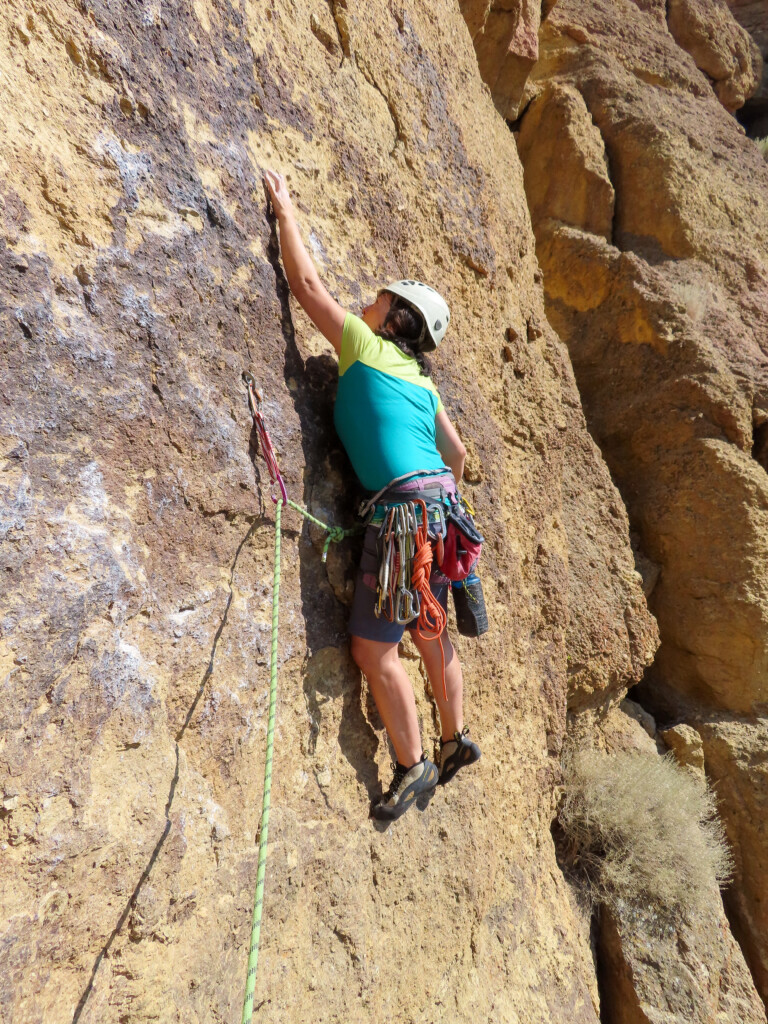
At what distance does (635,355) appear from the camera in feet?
18.6

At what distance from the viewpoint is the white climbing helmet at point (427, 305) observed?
8.52 ft

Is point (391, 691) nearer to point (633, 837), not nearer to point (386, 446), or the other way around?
point (386, 446)

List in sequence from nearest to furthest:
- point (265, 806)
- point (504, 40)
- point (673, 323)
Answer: point (265, 806) < point (673, 323) < point (504, 40)

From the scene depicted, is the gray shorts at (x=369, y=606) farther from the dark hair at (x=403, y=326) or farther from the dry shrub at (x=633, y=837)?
the dry shrub at (x=633, y=837)

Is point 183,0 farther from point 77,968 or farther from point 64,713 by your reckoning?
point 77,968

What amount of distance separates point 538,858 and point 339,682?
1843mm

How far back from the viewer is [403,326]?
8.56 feet

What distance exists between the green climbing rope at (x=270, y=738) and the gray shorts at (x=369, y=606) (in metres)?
0.14

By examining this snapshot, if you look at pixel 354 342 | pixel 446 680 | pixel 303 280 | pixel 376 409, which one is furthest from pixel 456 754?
pixel 303 280

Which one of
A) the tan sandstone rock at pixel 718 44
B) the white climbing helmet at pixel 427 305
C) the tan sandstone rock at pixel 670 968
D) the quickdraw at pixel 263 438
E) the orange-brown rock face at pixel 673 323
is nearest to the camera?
the quickdraw at pixel 263 438

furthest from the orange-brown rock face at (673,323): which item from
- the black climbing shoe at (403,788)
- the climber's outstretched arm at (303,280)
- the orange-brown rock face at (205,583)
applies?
the climber's outstretched arm at (303,280)

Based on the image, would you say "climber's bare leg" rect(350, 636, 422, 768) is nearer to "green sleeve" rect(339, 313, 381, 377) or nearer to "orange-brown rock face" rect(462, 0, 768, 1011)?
"green sleeve" rect(339, 313, 381, 377)

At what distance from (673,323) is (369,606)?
4.49 metres

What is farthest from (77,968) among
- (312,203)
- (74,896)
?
(312,203)
